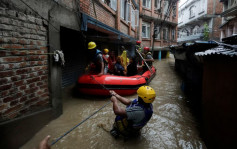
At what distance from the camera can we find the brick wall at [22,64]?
1.89 m

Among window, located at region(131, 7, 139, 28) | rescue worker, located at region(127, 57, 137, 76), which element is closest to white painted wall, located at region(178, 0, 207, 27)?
window, located at region(131, 7, 139, 28)

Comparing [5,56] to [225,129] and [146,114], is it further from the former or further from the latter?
[225,129]

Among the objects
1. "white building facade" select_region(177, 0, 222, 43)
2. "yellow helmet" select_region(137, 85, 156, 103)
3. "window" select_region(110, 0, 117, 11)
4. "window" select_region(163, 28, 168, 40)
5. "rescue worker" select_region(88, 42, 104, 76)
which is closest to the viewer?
"yellow helmet" select_region(137, 85, 156, 103)

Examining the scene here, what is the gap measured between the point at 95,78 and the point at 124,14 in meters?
7.15

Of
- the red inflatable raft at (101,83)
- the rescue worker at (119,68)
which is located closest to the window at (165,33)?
the rescue worker at (119,68)

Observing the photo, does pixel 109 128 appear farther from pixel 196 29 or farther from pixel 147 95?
pixel 196 29

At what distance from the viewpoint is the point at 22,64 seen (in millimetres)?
2168

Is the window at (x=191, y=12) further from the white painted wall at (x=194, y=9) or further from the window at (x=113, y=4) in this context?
the window at (x=113, y=4)

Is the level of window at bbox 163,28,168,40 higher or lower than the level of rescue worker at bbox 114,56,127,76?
higher

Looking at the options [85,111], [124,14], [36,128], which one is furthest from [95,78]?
[124,14]

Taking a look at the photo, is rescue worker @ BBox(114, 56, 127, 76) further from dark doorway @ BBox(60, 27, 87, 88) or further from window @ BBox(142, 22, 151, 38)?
window @ BBox(142, 22, 151, 38)

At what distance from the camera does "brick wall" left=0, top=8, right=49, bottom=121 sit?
74.4 inches

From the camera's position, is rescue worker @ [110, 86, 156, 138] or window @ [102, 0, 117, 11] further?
window @ [102, 0, 117, 11]

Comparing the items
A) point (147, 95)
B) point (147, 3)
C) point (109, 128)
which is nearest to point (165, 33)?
point (147, 3)
